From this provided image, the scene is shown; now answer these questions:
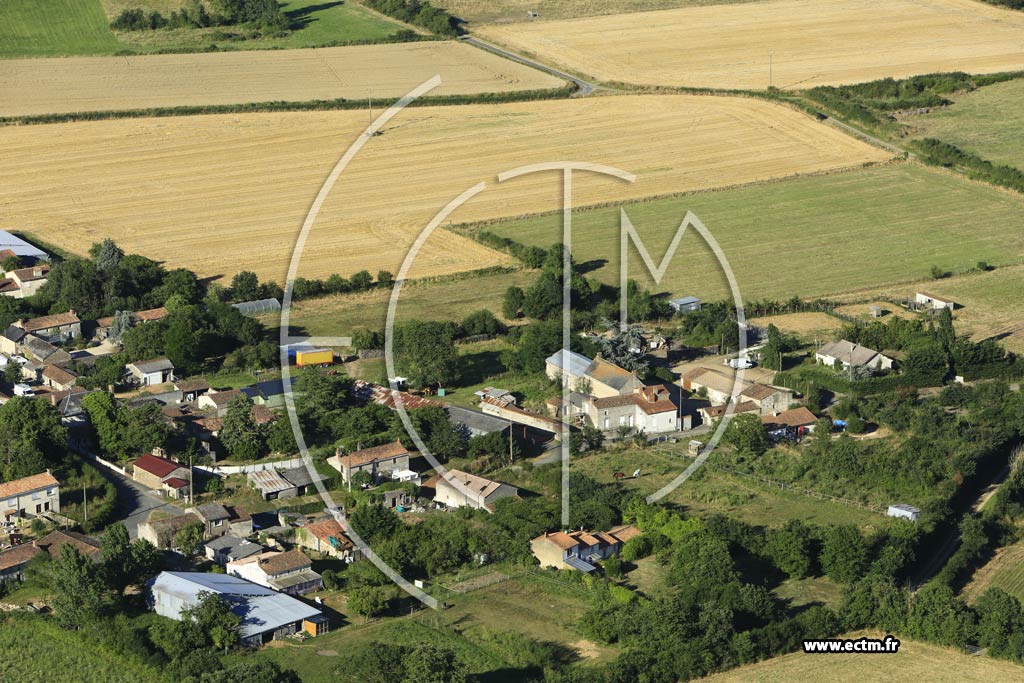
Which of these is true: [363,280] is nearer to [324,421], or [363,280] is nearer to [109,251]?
[109,251]

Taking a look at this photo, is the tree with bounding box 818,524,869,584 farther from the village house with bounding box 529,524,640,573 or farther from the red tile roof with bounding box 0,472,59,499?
the red tile roof with bounding box 0,472,59,499

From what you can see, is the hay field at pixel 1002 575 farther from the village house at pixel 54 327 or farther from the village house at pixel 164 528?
the village house at pixel 54 327

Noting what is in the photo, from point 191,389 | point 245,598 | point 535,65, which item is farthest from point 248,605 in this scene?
point 535,65

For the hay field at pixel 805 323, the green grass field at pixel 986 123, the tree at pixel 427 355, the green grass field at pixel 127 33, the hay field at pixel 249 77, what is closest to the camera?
the tree at pixel 427 355

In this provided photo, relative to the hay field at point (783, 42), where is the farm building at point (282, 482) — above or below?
below

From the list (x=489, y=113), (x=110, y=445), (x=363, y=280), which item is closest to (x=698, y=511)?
(x=110, y=445)

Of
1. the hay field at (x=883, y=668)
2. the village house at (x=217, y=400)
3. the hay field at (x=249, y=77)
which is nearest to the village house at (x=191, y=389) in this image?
the village house at (x=217, y=400)

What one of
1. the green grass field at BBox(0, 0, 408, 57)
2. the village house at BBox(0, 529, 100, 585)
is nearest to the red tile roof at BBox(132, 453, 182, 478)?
the village house at BBox(0, 529, 100, 585)
